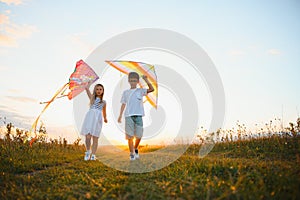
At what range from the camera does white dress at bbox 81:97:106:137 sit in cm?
779

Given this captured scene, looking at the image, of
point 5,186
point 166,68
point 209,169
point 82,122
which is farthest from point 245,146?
point 5,186

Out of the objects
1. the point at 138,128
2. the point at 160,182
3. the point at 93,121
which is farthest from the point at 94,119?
the point at 160,182

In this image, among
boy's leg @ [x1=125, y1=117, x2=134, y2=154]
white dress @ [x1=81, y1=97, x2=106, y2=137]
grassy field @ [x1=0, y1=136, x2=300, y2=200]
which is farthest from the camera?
white dress @ [x1=81, y1=97, x2=106, y2=137]

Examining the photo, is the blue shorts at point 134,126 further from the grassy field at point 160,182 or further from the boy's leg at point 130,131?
the grassy field at point 160,182

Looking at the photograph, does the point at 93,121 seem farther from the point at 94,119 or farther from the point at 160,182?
the point at 160,182

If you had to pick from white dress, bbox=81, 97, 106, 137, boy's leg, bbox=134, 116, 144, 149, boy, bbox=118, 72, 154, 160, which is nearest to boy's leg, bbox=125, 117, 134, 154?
boy, bbox=118, 72, 154, 160

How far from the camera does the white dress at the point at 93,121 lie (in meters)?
7.79

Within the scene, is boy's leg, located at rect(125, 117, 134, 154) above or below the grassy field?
above

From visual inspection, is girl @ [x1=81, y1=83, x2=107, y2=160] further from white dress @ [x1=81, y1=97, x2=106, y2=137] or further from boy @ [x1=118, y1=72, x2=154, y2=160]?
boy @ [x1=118, y1=72, x2=154, y2=160]

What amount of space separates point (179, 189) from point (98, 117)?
4565 millimetres

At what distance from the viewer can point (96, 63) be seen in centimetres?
881

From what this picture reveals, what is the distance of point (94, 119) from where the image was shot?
786cm

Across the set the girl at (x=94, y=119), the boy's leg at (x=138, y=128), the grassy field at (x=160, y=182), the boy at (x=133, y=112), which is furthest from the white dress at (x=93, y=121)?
the grassy field at (x=160, y=182)

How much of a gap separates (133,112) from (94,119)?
1.32 m
